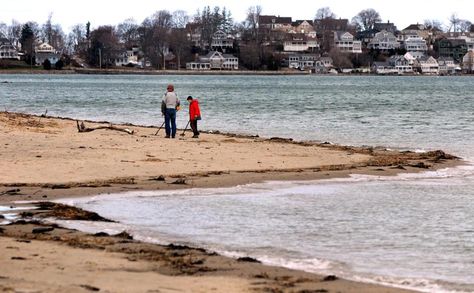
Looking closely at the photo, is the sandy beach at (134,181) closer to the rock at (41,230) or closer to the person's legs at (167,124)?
the rock at (41,230)

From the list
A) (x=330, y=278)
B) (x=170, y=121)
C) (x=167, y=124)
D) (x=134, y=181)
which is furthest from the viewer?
(x=170, y=121)

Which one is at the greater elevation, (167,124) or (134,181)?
(167,124)

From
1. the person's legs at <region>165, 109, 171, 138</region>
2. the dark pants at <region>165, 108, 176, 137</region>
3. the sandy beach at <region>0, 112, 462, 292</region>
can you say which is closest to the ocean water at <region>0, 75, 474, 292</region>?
the sandy beach at <region>0, 112, 462, 292</region>

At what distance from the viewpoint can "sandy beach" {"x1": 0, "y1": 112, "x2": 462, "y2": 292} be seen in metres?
9.16

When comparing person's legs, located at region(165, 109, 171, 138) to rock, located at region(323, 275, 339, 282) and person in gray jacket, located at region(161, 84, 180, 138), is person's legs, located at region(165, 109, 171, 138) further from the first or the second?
rock, located at region(323, 275, 339, 282)

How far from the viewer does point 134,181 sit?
56.4 ft

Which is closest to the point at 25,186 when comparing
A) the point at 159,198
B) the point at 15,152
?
the point at 159,198

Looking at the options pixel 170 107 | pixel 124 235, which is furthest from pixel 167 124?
pixel 124 235

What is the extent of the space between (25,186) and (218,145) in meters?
9.08

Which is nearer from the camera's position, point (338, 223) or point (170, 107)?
point (338, 223)

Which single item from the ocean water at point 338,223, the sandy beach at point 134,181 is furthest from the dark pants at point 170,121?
the ocean water at point 338,223

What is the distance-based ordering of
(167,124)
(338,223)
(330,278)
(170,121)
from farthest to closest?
(170,121) < (167,124) < (338,223) < (330,278)

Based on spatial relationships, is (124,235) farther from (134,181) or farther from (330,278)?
(134,181)

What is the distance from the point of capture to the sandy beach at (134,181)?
30.1ft
